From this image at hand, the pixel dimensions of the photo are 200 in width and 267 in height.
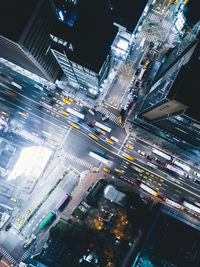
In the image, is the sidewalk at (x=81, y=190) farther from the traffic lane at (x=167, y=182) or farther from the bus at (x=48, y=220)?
the traffic lane at (x=167, y=182)

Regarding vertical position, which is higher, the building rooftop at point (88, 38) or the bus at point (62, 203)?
the building rooftop at point (88, 38)

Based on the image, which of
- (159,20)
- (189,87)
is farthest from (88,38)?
(159,20)

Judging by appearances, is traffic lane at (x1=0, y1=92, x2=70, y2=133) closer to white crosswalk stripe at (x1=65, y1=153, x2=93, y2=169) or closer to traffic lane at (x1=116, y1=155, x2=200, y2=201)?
white crosswalk stripe at (x1=65, y1=153, x2=93, y2=169)

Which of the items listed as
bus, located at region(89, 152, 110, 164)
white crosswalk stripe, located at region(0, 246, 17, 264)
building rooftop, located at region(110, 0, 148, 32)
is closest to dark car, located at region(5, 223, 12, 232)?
white crosswalk stripe, located at region(0, 246, 17, 264)

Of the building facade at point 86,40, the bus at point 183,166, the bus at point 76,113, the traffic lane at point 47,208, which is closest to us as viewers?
the building facade at point 86,40

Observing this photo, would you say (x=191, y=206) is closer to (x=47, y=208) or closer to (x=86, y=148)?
(x=86, y=148)

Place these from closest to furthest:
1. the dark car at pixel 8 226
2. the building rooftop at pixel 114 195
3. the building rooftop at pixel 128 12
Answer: the building rooftop at pixel 128 12 → the building rooftop at pixel 114 195 → the dark car at pixel 8 226

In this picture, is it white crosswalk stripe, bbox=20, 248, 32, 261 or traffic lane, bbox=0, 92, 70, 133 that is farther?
traffic lane, bbox=0, 92, 70, 133

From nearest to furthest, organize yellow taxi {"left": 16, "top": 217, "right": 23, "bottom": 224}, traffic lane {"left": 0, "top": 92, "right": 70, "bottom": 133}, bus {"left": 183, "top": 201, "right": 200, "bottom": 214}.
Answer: yellow taxi {"left": 16, "top": 217, "right": 23, "bottom": 224}
bus {"left": 183, "top": 201, "right": 200, "bottom": 214}
traffic lane {"left": 0, "top": 92, "right": 70, "bottom": 133}

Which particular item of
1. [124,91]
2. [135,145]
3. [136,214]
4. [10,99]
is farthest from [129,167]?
[10,99]

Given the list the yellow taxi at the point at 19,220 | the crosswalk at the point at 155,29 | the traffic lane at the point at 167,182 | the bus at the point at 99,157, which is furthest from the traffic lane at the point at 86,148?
the crosswalk at the point at 155,29
